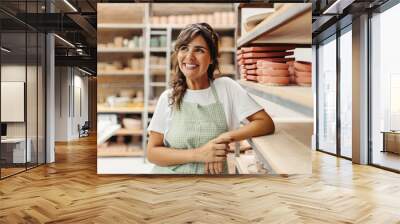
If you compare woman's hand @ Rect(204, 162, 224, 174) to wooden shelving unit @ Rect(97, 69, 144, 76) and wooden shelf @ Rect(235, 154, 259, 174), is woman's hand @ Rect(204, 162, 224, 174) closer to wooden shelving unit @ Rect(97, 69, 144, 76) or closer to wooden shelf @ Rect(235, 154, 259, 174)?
wooden shelf @ Rect(235, 154, 259, 174)

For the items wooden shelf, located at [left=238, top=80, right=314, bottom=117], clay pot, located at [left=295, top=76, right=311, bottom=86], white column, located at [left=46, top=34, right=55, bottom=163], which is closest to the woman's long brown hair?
wooden shelf, located at [left=238, top=80, right=314, bottom=117]

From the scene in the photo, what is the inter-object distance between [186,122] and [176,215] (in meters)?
1.79

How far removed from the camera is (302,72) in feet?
18.6

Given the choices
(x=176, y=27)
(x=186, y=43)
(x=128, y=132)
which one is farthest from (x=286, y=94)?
(x=128, y=132)

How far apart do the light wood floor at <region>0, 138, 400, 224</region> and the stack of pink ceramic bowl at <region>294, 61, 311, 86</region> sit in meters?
1.29

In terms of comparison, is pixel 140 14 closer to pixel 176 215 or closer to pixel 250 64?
pixel 250 64

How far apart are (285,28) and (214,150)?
1.81 m

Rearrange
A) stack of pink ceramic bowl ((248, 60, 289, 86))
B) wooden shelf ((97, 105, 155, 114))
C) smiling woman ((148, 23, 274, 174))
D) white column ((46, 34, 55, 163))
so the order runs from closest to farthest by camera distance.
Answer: smiling woman ((148, 23, 274, 174)), wooden shelf ((97, 105, 155, 114)), stack of pink ceramic bowl ((248, 60, 289, 86)), white column ((46, 34, 55, 163))

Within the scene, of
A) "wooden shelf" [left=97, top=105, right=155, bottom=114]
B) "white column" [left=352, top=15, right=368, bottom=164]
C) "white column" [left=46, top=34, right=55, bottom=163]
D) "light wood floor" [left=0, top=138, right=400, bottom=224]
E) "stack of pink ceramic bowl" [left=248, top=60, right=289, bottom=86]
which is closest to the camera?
"light wood floor" [left=0, top=138, right=400, bottom=224]

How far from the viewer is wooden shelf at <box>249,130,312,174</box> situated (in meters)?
5.41

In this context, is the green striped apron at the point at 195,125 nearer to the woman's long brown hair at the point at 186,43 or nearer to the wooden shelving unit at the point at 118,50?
the woman's long brown hair at the point at 186,43

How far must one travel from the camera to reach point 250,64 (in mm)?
5488

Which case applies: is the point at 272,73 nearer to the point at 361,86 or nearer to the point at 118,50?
the point at 118,50

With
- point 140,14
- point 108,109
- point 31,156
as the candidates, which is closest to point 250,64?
point 140,14
